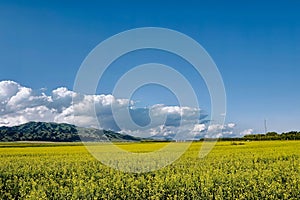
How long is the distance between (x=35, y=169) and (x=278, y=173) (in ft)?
41.9

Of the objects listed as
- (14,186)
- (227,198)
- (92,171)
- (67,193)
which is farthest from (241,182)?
(14,186)

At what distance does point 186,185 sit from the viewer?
13.9 m

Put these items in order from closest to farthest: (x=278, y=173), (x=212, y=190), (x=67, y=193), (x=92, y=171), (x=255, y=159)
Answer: (x=67, y=193), (x=212, y=190), (x=278, y=173), (x=92, y=171), (x=255, y=159)

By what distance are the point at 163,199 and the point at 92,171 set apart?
716cm

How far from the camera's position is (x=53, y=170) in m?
19.9

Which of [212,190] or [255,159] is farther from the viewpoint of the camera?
[255,159]

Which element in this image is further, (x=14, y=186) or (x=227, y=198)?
(x=14, y=186)

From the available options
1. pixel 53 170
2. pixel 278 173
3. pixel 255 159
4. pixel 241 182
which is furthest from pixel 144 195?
pixel 255 159

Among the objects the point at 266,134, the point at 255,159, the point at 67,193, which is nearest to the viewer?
the point at 67,193

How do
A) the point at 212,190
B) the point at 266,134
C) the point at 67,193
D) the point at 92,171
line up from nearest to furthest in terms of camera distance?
1. the point at 67,193
2. the point at 212,190
3. the point at 92,171
4. the point at 266,134

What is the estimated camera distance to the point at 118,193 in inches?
533

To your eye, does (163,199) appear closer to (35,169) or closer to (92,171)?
(92,171)

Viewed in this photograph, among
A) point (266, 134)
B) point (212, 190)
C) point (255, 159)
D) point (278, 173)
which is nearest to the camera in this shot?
point (212, 190)

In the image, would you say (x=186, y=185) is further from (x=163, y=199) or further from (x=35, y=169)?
(x=35, y=169)
